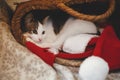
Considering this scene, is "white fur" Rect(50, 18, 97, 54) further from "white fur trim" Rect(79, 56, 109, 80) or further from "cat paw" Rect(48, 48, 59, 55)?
"white fur trim" Rect(79, 56, 109, 80)

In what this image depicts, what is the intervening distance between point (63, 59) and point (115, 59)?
23 centimetres

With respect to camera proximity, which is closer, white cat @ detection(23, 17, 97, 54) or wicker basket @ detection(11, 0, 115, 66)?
wicker basket @ detection(11, 0, 115, 66)

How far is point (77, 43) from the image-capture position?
1.06 m

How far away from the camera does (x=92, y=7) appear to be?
121cm

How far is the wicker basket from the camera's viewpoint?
39.0 inches

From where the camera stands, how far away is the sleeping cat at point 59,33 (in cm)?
113

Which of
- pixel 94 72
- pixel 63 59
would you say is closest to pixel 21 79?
pixel 63 59

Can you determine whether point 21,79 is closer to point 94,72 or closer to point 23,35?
point 23,35

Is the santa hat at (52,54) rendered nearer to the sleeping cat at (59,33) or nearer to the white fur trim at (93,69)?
the sleeping cat at (59,33)

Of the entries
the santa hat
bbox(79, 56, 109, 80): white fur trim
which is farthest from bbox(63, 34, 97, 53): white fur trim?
bbox(79, 56, 109, 80): white fur trim

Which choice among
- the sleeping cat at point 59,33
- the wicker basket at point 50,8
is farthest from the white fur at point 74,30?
the wicker basket at point 50,8

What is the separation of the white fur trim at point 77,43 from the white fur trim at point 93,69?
26cm

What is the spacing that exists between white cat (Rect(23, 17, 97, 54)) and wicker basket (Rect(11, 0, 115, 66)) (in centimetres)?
7

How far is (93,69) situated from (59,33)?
460 mm
